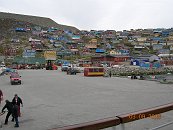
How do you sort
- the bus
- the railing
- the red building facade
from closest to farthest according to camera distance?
the railing < the bus < the red building facade

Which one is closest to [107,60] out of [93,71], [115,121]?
[93,71]

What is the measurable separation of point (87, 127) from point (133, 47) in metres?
179

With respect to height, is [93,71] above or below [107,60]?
below

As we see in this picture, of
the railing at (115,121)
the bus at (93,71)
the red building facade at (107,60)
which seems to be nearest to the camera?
Result: the railing at (115,121)

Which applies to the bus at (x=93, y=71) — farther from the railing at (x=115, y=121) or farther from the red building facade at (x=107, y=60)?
the railing at (x=115, y=121)

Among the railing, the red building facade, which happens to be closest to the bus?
the red building facade

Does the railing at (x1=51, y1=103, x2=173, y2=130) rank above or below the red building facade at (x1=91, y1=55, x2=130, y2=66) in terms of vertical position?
below

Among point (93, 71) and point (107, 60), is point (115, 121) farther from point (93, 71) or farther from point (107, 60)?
point (107, 60)

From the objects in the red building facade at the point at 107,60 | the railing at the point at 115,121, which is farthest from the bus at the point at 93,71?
→ the railing at the point at 115,121

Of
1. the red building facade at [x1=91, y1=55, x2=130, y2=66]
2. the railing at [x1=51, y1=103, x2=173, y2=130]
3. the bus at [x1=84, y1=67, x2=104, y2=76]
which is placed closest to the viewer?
the railing at [x1=51, y1=103, x2=173, y2=130]

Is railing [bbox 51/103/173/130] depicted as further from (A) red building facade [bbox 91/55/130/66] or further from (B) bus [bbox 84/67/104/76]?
(A) red building facade [bbox 91/55/130/66]

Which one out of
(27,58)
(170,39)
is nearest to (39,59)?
(27,58)

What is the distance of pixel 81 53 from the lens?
15150 centimetres

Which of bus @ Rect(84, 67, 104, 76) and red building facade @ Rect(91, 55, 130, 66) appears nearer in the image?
bus @ Rect(84, 67, 104, 76)
